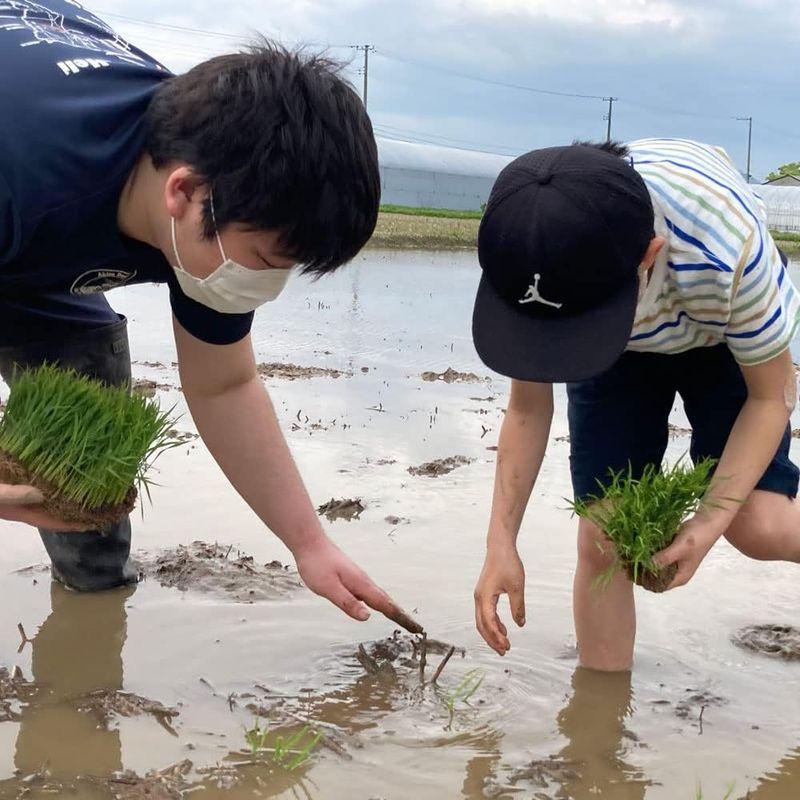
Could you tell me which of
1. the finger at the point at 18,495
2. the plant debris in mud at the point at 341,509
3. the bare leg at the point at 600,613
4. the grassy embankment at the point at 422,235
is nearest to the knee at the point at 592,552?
the bare leg at the point at 600,613

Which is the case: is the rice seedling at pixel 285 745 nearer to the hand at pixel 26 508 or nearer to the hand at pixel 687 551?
the hand at pixel 26 508

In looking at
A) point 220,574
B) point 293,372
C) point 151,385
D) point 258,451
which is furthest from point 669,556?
point 293,372

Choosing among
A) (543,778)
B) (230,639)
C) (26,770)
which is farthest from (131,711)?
(543,778)

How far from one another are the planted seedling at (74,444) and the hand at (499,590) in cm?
93

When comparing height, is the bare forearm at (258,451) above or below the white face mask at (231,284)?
below

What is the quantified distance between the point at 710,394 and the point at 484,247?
94cm

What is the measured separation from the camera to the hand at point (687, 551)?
286cm

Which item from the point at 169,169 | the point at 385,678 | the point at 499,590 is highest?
the point at 169,169

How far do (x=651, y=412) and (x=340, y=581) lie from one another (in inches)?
39.9

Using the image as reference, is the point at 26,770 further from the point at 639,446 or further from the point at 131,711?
the point at 639,446

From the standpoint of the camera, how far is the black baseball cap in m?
2.51

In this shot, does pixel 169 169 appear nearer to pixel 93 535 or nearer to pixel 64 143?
pixel 64 143

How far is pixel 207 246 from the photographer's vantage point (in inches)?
97.9

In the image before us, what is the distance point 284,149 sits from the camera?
229cm
